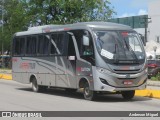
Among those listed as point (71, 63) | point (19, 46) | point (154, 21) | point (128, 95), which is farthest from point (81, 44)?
point (154, 21)

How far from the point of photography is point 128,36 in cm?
1811

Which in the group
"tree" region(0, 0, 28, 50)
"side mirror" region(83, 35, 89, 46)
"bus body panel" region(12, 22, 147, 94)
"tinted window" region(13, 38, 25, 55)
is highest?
"tree" region(0, 0, 28, 50)

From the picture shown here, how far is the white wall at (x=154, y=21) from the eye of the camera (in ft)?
266

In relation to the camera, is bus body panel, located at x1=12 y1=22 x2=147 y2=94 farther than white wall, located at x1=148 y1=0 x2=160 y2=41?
No

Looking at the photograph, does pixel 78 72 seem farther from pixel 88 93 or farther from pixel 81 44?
pixel 81 44

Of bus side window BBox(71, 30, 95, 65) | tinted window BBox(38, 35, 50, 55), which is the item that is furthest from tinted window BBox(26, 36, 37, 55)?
bus side window BBox(71, 30, 95, 65)

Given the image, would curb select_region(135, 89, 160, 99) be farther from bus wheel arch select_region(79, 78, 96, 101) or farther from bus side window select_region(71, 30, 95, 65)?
bus side window select_region(71, 30, 95, 65)

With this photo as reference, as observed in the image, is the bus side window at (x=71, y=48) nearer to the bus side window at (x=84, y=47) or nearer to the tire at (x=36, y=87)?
the bus side window at (x=84, y=47)

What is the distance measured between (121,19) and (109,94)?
75.9 meters

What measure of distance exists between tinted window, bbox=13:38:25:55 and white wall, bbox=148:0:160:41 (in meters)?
58.8

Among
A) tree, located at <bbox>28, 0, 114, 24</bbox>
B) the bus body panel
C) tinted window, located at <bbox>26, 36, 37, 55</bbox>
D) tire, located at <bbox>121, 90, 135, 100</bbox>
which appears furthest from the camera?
tree, located at <bbox>28, 0, 114, 24</bbox>

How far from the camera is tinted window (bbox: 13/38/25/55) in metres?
23.8

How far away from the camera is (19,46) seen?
2416 cm

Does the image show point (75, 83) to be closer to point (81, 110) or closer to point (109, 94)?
point (109, 94)
